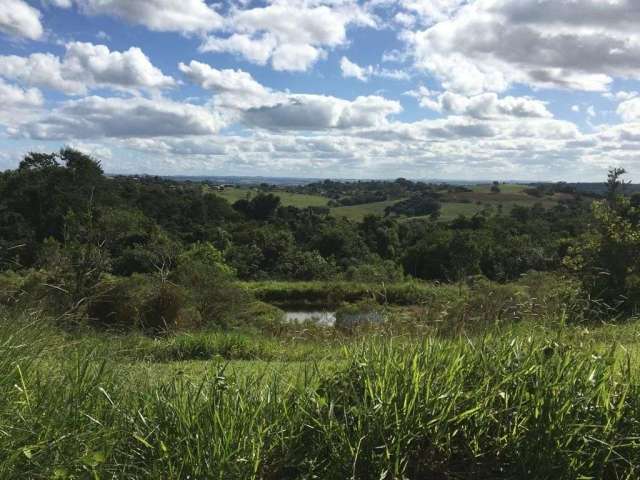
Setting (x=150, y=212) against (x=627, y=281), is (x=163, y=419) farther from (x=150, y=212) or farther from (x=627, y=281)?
(x=150, y=212)

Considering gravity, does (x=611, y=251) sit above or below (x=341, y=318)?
above

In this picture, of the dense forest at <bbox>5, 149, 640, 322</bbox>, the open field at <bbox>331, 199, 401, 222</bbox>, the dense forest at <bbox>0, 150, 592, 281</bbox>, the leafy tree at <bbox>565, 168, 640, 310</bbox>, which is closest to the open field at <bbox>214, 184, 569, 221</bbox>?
the open field at <bbox>331, 199, 401, 222</bbox>

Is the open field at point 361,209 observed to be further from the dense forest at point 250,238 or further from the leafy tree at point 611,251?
the leafy tree at point 611,251

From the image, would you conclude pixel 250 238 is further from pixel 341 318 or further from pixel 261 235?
pixel 341 318

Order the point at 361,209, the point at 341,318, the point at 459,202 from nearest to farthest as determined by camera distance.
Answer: the point at 341,318 → the point at 459,202 → the point at 361,209

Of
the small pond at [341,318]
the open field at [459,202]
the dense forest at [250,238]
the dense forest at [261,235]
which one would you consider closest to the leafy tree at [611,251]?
the dense forest at [250,238]

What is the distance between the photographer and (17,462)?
2.50m

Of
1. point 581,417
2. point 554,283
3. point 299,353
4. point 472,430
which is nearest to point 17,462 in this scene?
point 472,430

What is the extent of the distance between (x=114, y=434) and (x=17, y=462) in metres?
0.42

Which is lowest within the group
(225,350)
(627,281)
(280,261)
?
(280,261)

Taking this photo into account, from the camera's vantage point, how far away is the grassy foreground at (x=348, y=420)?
2586 millimetres

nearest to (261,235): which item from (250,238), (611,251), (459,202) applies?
(250,238)

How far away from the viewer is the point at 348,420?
2.88m

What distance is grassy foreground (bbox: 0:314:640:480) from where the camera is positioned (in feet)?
8.48
